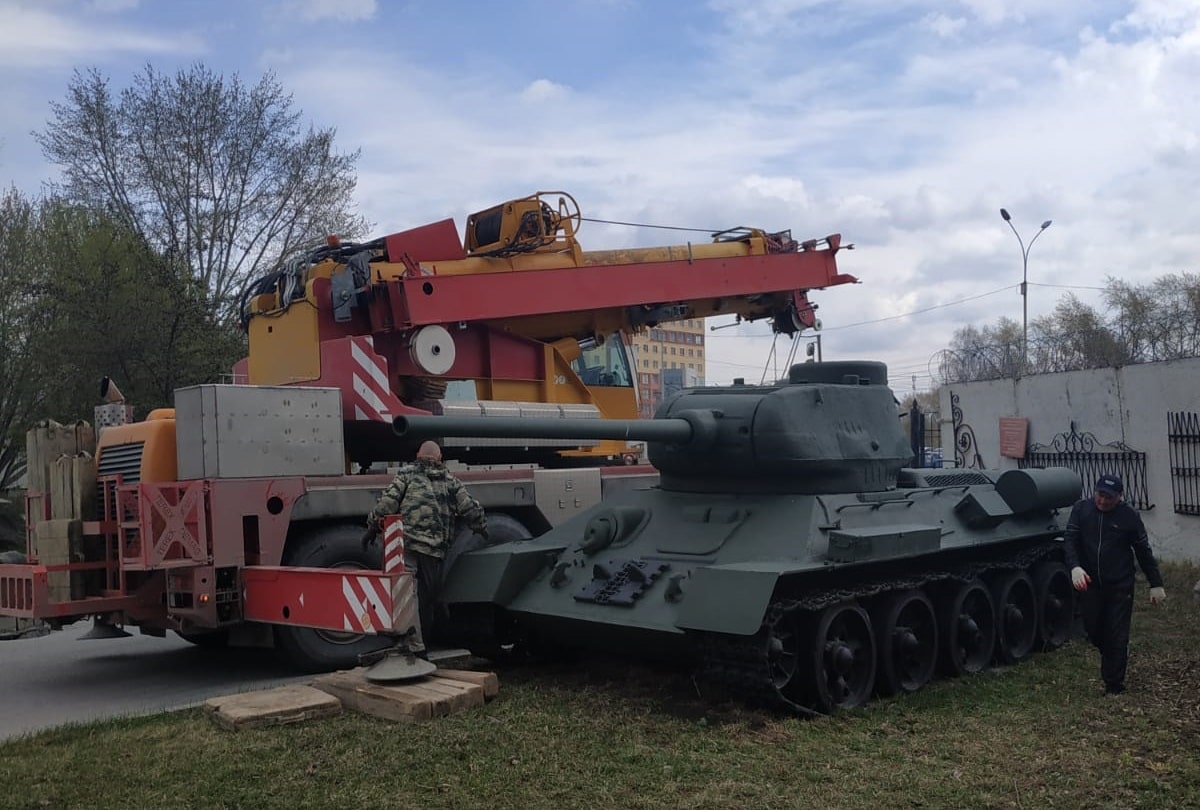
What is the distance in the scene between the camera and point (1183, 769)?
232 inches

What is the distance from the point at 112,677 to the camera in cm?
932

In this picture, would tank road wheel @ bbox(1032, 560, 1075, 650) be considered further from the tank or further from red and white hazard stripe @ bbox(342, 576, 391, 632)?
red and white hazard stripe @ bbox(342, 576, 391, 632)

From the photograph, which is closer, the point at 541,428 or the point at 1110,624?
the point at 541,428

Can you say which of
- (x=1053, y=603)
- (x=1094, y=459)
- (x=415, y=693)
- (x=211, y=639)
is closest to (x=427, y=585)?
(x=415, y=693)

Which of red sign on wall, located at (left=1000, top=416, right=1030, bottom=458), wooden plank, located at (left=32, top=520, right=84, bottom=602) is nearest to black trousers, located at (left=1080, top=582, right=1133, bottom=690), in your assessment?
wooden plank, located at (left=32, top=520, right=84, bottom=602)

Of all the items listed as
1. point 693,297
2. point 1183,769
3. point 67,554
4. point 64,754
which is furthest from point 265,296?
point 1183,769

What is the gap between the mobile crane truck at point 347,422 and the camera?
26.9ft

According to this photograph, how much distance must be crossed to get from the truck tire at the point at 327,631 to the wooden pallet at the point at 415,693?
1.00 meters

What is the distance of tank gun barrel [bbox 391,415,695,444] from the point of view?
23.0 ft

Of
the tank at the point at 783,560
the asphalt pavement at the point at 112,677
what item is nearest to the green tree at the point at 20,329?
the asphalt pavement at the point at 112,677

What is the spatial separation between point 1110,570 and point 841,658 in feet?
6.75

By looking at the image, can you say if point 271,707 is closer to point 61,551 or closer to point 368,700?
point 368,700

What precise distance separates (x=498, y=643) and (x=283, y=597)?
5.25 ft

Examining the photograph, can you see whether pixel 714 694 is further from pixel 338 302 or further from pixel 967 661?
pixel 338 302
